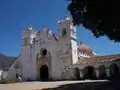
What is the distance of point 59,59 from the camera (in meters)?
39.5

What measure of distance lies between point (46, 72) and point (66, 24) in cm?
895

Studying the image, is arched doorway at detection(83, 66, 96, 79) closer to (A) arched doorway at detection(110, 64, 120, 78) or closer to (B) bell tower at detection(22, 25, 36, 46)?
(A) arched doorway at detection(110, 64, 120, 78)

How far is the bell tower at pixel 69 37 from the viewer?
38375mm

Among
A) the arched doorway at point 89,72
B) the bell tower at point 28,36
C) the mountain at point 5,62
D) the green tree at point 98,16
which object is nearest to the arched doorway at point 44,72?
the bell tower at point 28,36

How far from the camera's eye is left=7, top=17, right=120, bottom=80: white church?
35875 mm

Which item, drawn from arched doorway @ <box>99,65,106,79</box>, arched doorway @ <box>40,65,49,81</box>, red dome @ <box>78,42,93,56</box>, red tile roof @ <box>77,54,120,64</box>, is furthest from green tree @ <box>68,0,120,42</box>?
red dome @ <box>78,42,93,56</box>

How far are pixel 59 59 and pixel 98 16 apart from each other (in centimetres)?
2452

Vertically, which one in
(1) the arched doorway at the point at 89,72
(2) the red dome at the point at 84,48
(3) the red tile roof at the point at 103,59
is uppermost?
(2) the red dome at the point at 84,48

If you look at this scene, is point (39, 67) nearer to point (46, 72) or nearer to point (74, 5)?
point (46, 72)

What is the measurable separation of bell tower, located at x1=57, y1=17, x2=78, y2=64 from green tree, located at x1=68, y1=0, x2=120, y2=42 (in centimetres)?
2046

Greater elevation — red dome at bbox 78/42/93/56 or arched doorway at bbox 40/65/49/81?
red dome at bbox 78/42/93/56

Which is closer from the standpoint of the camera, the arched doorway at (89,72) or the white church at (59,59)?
the white church at (59,59)

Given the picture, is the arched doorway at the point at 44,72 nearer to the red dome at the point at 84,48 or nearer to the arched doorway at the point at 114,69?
the red dome at the point at 84,48

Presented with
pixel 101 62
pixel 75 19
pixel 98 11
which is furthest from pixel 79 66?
pixel 98 11
